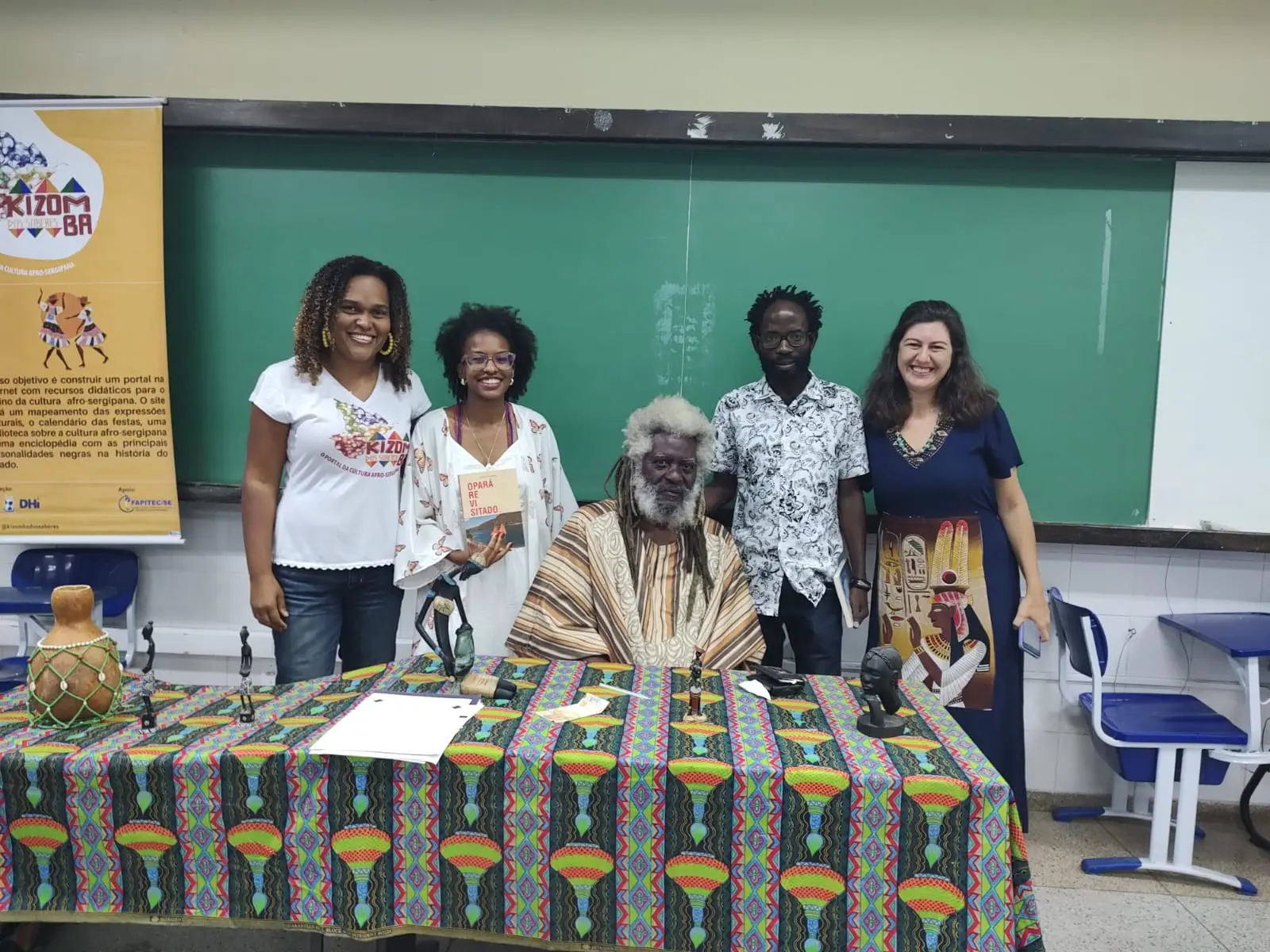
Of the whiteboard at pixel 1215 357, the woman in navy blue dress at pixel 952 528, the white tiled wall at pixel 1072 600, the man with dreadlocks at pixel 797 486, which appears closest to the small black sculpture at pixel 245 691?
the white tiled wall at pixel 1072 600

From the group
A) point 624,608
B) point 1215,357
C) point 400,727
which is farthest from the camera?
point 1215,357

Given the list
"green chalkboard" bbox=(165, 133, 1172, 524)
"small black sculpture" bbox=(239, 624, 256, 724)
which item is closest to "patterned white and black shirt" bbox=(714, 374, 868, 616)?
"green chalkboard" bbox=(165, 133, 1172, 524)

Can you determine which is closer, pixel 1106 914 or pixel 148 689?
pixel 148 689

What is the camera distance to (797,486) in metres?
2.57

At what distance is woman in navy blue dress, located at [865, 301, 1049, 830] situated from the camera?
Answer: 258 cm

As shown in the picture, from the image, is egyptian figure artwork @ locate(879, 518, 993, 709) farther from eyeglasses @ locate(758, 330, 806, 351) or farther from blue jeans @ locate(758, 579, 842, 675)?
eyeglasses @ locate(758, 330, 806, 351)

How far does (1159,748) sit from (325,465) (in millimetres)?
2967

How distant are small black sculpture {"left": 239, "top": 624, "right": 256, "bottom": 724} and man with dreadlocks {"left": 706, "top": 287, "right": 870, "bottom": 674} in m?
1.51

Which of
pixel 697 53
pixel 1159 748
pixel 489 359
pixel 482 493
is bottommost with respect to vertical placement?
pixel 1159 748

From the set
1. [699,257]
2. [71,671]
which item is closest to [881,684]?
[71,671]

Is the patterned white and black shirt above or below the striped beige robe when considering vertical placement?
above

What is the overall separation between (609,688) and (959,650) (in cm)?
138

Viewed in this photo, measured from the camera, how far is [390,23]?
123 inches

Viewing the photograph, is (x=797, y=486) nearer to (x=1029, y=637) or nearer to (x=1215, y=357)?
(x=1029, y=637)
